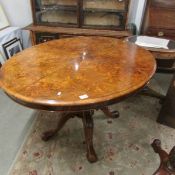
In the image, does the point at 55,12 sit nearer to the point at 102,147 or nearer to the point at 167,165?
the point at 102,147

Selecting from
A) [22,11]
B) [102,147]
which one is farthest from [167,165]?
[22,11]

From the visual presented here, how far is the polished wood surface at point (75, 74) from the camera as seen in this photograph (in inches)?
34.9

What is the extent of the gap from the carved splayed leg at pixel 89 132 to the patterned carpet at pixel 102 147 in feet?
0.18

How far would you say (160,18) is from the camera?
2.04 metres

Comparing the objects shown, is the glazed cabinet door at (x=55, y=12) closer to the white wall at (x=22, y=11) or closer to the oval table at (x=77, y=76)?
the white wall at (x=22, y=11)

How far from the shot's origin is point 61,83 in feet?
3.25

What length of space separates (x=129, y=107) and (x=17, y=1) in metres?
2.08

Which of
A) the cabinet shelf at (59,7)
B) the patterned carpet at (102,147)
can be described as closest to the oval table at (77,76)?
the patterned carpet at (102,147)

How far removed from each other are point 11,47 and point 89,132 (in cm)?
176

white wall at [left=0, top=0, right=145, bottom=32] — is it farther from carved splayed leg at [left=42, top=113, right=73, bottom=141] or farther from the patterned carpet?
carved splayed leg at [left=42, top=113, right=73, bottom=141]

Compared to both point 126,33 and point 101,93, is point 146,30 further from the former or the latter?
point 101,93

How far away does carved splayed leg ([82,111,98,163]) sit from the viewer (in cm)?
137

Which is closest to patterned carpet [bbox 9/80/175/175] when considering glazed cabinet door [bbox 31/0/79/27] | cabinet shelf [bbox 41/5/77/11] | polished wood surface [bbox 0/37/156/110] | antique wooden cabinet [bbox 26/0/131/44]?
polished wood surface [bbox 0/37/156/110]

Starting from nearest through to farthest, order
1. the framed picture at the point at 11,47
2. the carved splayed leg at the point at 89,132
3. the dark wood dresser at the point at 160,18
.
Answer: the carved splayed leg at the point at 89,132 → the dark wood dresser at the point at 160,18 → the framed picture at the point at 11,47
